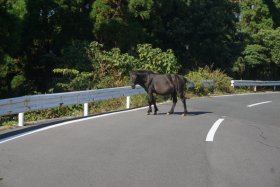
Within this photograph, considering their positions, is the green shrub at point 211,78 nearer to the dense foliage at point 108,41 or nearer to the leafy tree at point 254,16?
the dense foliage at point 108,41

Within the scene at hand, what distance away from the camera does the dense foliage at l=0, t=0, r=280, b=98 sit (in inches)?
970

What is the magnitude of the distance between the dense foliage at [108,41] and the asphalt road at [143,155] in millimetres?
10142

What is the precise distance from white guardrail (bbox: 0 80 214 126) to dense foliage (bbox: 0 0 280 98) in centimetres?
428

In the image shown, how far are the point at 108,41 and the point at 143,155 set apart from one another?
22.1 meters

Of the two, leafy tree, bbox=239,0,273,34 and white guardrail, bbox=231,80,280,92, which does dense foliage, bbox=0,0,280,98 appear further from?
leafy tree, bbox=239,0,273,34

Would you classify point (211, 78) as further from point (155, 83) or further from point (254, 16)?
point (254, 16)

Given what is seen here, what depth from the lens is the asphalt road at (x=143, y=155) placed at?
7.60 meters

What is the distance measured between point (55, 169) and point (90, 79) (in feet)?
57.6

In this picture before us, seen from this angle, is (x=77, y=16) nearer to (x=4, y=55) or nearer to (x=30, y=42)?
(x=30, y=42)

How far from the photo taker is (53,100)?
49.7ft

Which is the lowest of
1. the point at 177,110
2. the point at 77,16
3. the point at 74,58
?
the point at 177,110

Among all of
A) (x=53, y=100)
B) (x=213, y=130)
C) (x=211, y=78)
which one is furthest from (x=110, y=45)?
(x=213, y=130)

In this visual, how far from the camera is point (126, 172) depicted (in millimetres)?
8039

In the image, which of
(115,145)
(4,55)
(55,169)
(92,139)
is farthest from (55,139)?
(4,55)
